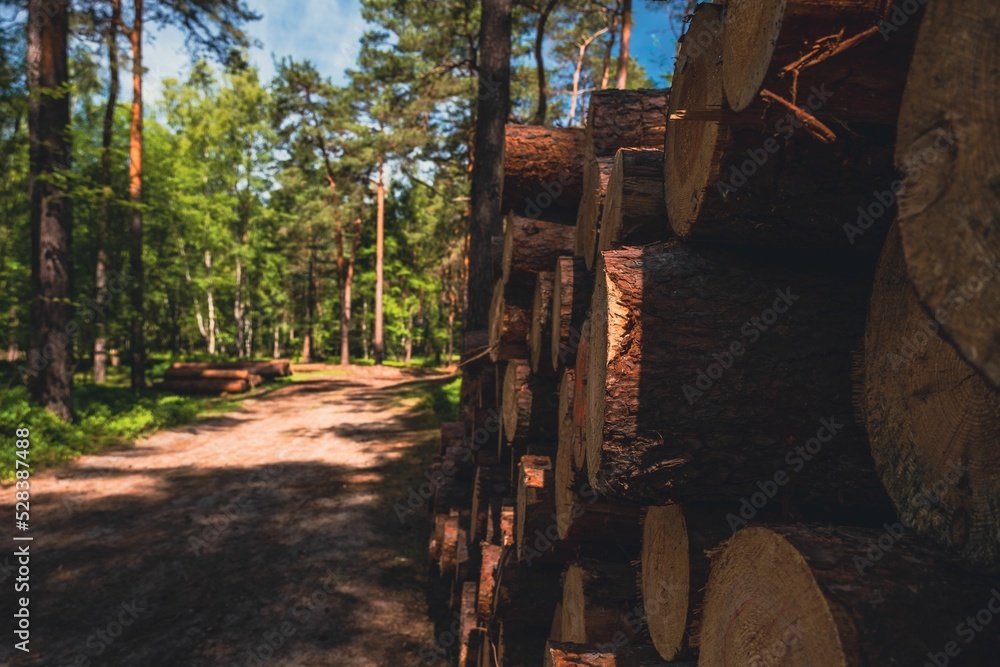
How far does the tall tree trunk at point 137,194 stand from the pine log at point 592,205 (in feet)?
46.5

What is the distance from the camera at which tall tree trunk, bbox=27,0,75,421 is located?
923cm

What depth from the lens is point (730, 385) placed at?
1372 millimetres

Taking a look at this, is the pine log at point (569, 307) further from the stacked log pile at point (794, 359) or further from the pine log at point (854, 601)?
the pine log at point (854, 601)

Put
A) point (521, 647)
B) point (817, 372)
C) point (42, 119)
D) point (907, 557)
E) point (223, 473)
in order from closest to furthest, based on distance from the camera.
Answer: point (907, 557) < point (817, 372) < point (521, 647) < point (223, 473) < point (42, 119)

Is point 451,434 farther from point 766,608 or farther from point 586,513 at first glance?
point 766,608

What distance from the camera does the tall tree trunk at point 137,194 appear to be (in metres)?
13.7

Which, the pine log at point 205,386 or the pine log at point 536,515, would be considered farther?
the pine log at point 205,386

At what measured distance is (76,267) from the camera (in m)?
14.0

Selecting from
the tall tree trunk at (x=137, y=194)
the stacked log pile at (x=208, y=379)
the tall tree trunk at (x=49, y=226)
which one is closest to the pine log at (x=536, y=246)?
the tall tree trunk at (x=49, y=226)

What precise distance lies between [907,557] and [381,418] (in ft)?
39.0

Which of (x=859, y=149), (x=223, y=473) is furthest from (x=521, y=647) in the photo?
(x=223, y=473)

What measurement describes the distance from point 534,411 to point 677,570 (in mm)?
1602

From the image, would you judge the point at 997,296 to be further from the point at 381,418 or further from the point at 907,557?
the point at 381,418

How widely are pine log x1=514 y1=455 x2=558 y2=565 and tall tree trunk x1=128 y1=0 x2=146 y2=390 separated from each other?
551 inches
